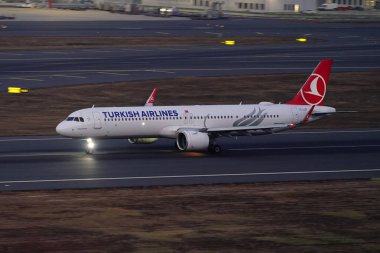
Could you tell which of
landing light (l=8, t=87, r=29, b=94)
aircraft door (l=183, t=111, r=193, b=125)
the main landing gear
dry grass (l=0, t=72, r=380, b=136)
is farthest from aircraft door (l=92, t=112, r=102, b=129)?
landing light (l=8, t=87, r=29, b=94)

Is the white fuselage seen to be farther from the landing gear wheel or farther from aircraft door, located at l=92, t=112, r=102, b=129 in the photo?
the landing gear wheel

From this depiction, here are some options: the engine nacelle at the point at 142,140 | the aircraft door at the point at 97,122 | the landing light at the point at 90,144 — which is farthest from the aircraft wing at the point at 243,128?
the landing light at the point at 90,144

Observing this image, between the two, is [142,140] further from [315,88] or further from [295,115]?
[315,88]

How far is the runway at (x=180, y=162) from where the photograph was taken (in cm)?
4766

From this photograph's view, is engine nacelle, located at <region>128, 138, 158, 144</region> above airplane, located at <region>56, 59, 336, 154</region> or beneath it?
beneath

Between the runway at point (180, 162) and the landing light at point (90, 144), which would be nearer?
the runway at point (180, 162)

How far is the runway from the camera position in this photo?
47656mm

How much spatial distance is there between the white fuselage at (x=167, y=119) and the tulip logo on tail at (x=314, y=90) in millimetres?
1140

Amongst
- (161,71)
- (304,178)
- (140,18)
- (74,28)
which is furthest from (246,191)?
(140,18)

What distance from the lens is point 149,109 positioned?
56.1m

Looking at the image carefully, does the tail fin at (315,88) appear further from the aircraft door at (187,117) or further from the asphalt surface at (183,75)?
the aircraft door at (187,117)

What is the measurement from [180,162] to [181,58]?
55793mm

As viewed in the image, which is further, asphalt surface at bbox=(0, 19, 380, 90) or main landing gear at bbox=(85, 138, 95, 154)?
asphalt surface at bbox=(0, 19, 380, 90)

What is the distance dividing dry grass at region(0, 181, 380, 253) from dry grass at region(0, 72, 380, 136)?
76.9ft
